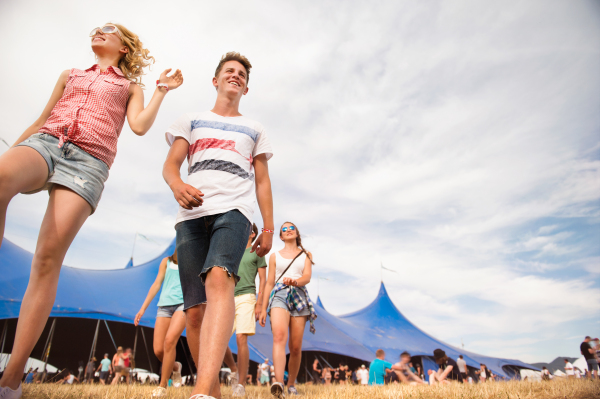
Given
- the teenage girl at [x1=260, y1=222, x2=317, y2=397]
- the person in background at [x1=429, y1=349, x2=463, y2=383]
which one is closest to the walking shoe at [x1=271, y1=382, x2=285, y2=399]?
the teenage girl at [x1=260, y1=222, x2=317, y2=397]

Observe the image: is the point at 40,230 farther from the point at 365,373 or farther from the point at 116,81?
the point at 365,373

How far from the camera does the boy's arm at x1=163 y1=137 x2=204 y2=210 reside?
157 centimetres

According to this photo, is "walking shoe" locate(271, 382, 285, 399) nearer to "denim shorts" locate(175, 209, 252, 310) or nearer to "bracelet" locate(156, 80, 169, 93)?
"denim shorts" locate(175, 209, 252, 310)

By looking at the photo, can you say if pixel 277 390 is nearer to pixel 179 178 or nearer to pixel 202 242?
pixel 202 242

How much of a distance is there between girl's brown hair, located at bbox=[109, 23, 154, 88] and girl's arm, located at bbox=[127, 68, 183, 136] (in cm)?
15

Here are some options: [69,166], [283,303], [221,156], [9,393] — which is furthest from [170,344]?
[221,156]

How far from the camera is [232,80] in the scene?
2.12 metres

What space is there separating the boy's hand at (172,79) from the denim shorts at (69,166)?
576mm

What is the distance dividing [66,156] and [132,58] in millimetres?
881

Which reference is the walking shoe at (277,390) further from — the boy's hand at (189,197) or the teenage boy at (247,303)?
the boy's hand at (189,197)

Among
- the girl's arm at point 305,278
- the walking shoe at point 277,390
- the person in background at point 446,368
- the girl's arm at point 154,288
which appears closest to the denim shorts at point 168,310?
the girl's arm at point 154,288

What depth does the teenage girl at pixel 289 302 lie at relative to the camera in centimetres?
325

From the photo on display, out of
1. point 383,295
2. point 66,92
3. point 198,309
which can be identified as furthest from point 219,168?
point 383,295

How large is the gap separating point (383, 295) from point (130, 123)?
15410mm
